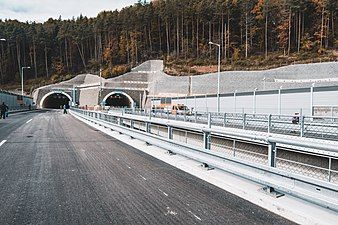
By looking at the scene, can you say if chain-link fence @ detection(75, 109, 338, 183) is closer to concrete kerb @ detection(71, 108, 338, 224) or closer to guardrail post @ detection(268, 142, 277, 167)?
concrete kerb @ detection(71, 108, 338, 224)

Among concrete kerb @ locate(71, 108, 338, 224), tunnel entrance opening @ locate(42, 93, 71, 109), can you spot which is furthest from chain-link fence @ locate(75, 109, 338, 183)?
tunnel entrance opening @ locate(42, 93, 71, 109)

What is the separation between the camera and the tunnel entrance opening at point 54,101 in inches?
3848

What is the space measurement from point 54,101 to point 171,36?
50.0 m

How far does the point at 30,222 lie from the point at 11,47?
151 m

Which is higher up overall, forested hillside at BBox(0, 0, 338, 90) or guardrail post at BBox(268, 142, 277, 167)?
forested hillside at BBox(0, 0, 338, 90)

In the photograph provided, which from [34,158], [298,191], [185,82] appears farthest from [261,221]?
[185,82]

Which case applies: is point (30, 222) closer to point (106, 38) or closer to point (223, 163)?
point (223, 163)

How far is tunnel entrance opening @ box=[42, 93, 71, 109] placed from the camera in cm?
9775

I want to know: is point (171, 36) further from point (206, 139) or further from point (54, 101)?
point (206, 139)

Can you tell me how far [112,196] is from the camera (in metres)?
5.88

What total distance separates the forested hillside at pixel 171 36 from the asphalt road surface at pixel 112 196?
80.0 meters

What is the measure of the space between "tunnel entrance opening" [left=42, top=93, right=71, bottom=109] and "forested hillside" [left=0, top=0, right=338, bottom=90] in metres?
11.2

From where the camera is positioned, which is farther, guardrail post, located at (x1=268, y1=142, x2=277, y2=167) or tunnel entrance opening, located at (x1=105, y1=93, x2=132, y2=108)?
tunnel entrance opening, located at (x1=105, y1=93, x2=132, y2=108)

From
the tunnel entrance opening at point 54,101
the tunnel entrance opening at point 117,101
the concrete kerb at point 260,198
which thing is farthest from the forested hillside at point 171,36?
the concrete kerb at point 260,198
